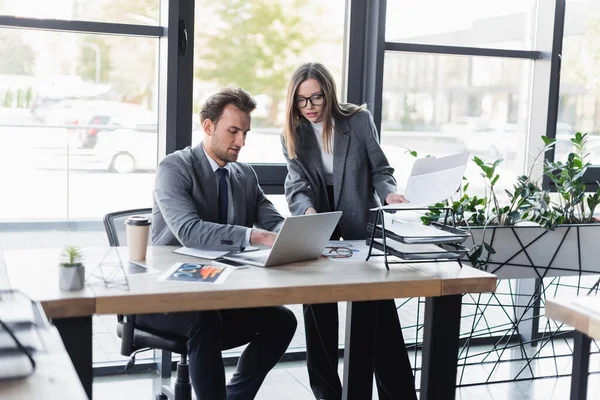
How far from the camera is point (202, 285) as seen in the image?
2.24 meters

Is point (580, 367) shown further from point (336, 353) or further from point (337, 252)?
point (336, 353)

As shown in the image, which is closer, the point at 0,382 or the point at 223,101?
the point at 0,382

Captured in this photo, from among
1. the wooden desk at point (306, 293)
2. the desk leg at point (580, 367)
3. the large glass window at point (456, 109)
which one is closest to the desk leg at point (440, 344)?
the wooden desk at point (306, 293)

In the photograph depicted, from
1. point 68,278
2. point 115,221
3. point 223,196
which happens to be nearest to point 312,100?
point 223,196

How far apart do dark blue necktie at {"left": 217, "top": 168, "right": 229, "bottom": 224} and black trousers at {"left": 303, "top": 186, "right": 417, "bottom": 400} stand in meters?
0.56

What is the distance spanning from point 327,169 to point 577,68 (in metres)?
1.92

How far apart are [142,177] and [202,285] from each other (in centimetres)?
162

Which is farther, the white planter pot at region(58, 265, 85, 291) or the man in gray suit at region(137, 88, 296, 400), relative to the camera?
the man in gray suit at region(137, 88, 296, 400)

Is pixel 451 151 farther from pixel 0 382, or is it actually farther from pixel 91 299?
pixel 0 382

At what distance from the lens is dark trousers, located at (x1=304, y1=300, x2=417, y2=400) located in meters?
3.00

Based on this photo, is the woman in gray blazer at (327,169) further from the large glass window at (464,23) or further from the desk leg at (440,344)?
the large glass window at (464,23)

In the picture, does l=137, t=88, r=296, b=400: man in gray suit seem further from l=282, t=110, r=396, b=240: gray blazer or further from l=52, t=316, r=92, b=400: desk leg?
l=52, t=316, r=92, b=400: desk leg

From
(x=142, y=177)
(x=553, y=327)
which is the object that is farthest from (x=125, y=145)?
(x=553, y=327)

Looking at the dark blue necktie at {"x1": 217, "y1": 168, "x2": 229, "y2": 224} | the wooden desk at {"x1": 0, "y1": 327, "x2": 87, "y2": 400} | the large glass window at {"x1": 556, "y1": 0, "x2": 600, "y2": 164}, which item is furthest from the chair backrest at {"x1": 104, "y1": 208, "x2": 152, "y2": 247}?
the large glass window at {"x1": 556, "y1": 0, "x2": 600, "y2": 164}
